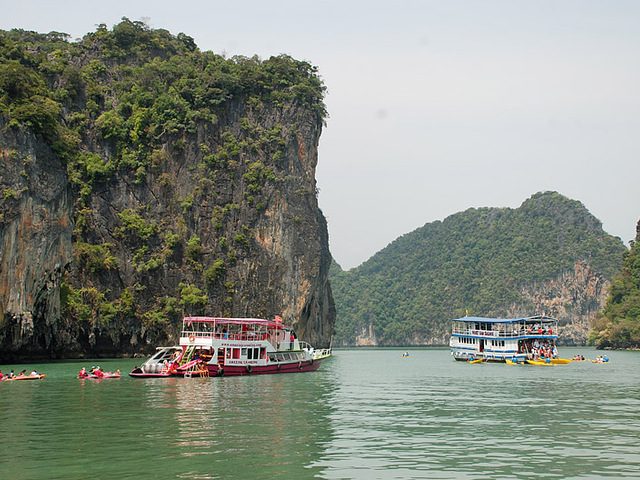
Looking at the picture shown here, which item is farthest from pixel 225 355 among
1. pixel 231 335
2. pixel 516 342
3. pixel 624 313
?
pixel 624 313

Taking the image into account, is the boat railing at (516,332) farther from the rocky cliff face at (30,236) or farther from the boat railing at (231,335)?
the rocky cliff face at (30,236)

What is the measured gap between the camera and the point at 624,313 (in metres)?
132

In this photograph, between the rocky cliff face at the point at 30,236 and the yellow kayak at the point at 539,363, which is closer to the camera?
the rocky cliff face at the point at 30,236

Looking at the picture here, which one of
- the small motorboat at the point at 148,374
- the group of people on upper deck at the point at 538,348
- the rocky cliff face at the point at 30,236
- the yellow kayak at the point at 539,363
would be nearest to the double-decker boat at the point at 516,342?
the group of people on upper deck at the point at 538,348

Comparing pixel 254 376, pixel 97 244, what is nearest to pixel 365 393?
pixel 254 376

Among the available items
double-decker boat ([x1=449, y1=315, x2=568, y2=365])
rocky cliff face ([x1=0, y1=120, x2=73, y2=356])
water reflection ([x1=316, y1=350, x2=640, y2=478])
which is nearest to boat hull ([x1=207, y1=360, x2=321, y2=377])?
water reflection ([x1=316, y1=350, x2=640, y2=478])

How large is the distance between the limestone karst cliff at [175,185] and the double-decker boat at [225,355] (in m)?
25.7

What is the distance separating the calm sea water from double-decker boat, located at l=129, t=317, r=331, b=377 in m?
6.12

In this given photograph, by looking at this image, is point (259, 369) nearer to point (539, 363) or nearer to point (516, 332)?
point (539, 363)

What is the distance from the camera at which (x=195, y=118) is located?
9144 cm

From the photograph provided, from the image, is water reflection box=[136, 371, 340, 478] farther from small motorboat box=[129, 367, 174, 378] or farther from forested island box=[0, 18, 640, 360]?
forested island box=[0, 18, 640, 360]

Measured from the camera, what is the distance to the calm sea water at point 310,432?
19.3 metres

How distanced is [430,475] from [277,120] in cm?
7922

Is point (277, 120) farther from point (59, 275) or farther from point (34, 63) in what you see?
point (59, 275)
